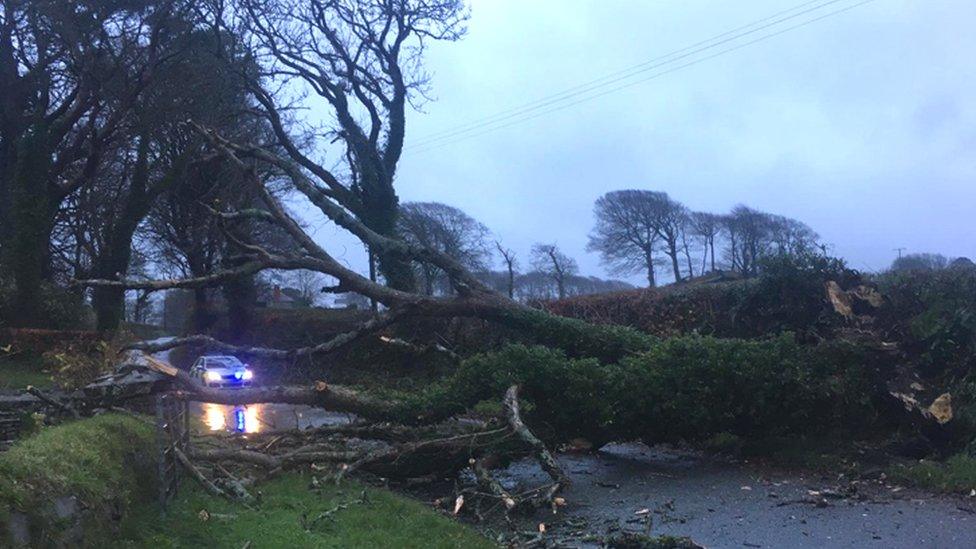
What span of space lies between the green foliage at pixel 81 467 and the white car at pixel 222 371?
33.3 ft

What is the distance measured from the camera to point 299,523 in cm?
707

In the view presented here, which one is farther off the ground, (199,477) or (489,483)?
(199,477)

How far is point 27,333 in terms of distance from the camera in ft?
69.8

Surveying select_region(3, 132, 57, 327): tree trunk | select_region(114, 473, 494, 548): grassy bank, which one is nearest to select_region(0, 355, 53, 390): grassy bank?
select_region(3, 132, 57, 327): tree trunk

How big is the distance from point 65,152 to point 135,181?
102 inches

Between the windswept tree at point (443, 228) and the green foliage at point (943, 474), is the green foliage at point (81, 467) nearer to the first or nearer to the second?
the green foliage at point (943, 474)

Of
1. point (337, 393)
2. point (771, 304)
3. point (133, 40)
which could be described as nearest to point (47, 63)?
point (133, 40)

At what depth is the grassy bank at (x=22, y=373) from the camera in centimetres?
1711

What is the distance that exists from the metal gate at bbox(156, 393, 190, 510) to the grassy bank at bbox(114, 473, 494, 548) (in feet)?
0.51

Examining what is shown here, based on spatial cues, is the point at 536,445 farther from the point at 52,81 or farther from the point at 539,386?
the point at 52,81

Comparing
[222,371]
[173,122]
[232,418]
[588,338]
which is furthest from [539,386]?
[173,122]

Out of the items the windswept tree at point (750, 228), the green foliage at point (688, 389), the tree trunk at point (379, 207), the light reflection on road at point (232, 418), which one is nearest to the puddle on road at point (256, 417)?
the light reflection on road at point (232, 418)

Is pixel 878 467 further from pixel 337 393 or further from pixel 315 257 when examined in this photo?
pixel 315 257

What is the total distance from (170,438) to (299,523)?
49.2 inches
